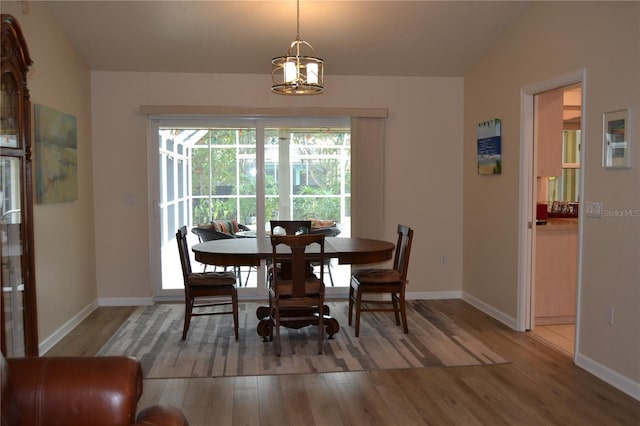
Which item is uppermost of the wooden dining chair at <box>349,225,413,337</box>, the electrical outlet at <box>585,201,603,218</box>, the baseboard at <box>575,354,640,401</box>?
the electrical outlet at <box>585,201,603,218</box>

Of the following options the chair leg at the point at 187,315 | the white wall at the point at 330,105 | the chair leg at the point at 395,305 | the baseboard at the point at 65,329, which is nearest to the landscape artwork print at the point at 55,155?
the white wall at the point at 330,105

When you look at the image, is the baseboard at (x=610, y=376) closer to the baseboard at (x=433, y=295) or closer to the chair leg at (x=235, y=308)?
the baseboard at (x=433, y=295)

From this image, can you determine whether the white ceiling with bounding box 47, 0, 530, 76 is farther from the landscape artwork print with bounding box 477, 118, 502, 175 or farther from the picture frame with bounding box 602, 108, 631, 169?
the picture frame with bounding box 602, 108, 631, 169

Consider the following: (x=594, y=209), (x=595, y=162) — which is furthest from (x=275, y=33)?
(x=594, y=209)

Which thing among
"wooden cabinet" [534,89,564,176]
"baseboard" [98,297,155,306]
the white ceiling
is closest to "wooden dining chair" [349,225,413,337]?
"wooden cabinet" [534,89,564,176]

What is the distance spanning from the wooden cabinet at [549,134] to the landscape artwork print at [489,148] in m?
0.34

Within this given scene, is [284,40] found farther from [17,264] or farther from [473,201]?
[17,264]

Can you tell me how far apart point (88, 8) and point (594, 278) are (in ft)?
14.1

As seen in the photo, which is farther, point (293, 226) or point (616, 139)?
point (293, 226)

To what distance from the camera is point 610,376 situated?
332 cm

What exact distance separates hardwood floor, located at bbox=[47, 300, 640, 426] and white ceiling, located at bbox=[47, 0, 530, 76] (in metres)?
2.82

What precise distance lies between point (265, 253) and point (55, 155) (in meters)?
1.86

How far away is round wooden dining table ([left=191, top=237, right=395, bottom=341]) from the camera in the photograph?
389 centimetres

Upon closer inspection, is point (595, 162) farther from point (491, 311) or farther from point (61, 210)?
point (61, 210)
